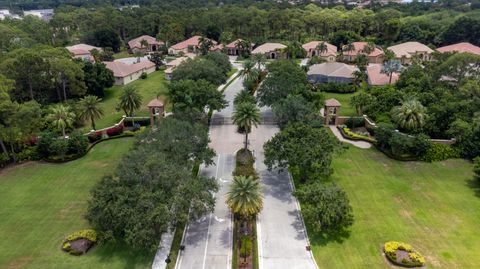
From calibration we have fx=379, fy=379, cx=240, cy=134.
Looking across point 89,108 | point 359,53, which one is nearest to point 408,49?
point 359,53

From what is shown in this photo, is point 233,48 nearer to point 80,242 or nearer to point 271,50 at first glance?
point 271,50

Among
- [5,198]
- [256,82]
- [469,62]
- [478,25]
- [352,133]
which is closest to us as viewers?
[5,198]

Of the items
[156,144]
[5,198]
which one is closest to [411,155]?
[156,144]

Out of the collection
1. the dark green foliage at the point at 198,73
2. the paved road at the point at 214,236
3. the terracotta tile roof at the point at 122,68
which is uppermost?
the dark green foliage at the point at 198,73

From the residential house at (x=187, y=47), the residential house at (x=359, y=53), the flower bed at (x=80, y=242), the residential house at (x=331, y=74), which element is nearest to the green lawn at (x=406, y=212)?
the flower bed at (x=80, y=242)

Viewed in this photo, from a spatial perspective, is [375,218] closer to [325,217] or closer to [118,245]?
[325,217]

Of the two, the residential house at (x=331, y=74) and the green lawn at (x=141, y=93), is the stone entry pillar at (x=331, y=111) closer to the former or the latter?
the residential house at (x=331, y=74)
